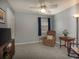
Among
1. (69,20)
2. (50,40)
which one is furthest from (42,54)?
(69,20)

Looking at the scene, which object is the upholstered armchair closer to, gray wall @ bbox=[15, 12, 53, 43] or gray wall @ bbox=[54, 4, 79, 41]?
gray wall @ bbox=[54, 4, 79, 41]

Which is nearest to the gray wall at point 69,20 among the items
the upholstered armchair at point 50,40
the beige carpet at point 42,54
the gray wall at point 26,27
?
the upholstered armchair at point 50,40

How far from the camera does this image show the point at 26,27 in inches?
318

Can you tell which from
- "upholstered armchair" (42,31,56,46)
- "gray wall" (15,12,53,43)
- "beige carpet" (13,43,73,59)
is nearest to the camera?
"beige carpet" (13,43,73,59)

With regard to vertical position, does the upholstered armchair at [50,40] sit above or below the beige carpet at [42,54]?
above

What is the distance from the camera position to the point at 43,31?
8.62 metres

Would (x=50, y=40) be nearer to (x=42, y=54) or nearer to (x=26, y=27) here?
(x=26, y=27)

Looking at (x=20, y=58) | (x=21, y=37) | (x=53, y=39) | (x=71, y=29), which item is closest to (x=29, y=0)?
(x=20, y=58)

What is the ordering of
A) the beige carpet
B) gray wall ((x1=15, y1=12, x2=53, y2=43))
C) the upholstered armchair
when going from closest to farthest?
the beige carpet < the upholstered armchair < gray wall ((x1=15, y1=12, x2=53, y2=43))

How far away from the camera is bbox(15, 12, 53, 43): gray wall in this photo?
7.80m

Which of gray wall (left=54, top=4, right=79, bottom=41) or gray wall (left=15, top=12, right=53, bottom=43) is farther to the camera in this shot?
gray wall (left=15, top=12, right=53, bottom=43)

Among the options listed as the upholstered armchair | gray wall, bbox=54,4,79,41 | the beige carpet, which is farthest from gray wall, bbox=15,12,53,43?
the beige carpet

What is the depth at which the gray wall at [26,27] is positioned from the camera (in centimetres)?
780

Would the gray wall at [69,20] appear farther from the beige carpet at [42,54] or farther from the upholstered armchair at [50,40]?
the beige carpet at [42,54]
